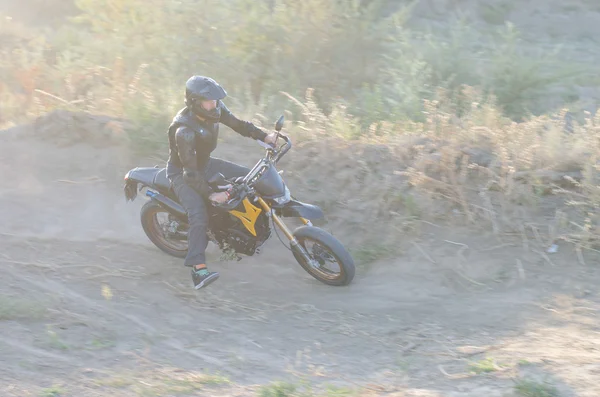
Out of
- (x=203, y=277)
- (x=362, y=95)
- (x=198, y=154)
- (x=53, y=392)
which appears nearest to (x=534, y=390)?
(x=53, y=392)

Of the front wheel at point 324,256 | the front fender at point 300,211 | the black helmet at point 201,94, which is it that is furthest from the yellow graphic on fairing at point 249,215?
the black helmet at point 201,94

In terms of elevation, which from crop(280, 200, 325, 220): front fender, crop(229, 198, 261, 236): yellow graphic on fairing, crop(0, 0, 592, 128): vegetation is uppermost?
crop(0, 0, 592, 128): vegetation

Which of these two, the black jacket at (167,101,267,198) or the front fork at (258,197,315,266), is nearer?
the black jacket at (167,101,267,198)

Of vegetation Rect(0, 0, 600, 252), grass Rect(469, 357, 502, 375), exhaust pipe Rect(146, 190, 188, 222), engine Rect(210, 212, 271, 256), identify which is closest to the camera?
grass Rect(469, 357, 502, 375)

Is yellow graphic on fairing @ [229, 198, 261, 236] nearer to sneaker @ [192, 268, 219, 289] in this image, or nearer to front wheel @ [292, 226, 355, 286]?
front wheel @ [292, 226, 355, 286]

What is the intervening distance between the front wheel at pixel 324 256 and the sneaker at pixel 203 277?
79 centimetres

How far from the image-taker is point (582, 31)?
73.4 ft

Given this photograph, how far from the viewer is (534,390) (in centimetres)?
435

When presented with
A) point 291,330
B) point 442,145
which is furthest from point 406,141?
point 291,330

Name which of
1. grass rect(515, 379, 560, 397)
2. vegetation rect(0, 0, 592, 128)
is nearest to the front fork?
grass rect(515, 379, 560, 397)

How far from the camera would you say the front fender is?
683 centimetres

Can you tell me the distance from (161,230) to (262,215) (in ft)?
4.26

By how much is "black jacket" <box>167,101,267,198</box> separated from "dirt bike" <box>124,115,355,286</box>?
22 cm

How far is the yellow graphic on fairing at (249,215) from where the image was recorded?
23.1ft
